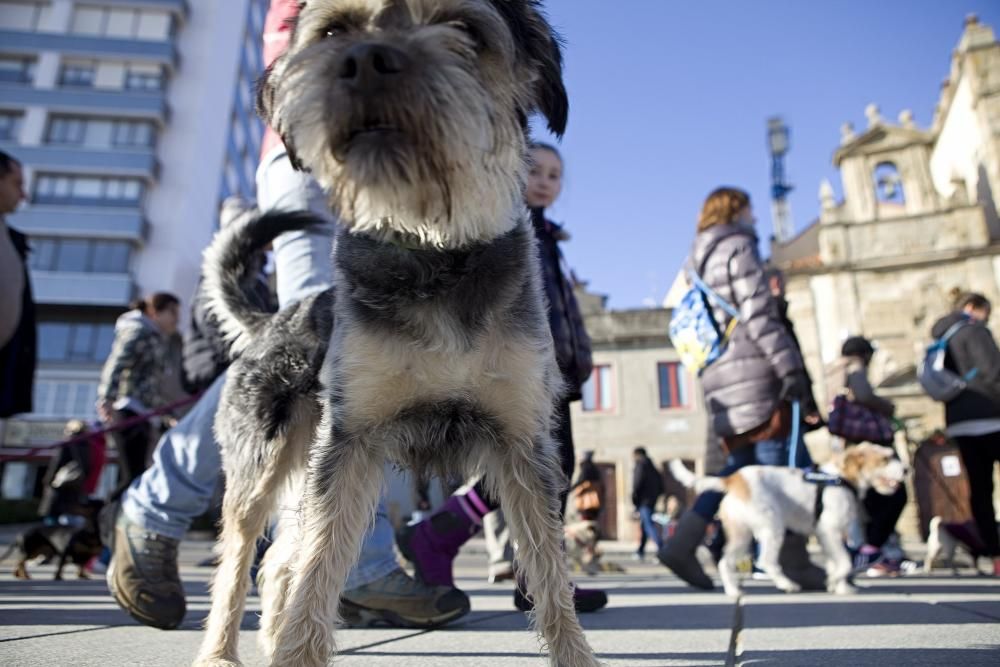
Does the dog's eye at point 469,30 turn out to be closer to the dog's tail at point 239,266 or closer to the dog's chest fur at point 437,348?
the dog's chest fur at point 437,348

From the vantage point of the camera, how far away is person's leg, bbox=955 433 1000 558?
239 inches

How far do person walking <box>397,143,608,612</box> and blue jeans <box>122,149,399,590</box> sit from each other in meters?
0.45

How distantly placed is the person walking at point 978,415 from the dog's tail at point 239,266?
6.15 meters

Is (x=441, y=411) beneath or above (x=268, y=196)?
beneath

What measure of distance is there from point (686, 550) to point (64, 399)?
41.8 metres

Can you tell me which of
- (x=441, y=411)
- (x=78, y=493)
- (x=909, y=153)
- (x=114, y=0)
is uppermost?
(x=114, y=0)

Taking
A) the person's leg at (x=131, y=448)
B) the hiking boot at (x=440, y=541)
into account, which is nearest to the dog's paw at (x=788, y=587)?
the hiking boot at (x=440, y=541)

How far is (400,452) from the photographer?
213 cm

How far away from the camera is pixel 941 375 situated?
250 inches

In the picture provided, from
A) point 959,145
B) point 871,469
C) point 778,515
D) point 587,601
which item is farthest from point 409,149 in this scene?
point 959,145

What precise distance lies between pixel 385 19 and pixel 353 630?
255 centimetres

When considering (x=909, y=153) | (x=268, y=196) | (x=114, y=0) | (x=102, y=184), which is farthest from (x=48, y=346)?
(x=909, y=153)

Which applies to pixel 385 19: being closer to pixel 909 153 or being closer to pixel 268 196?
pixel 268 196

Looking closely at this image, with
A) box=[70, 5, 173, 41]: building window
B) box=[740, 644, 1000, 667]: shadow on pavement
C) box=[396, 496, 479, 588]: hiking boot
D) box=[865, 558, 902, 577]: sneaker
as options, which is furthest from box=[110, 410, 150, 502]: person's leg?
box=[70, 5, 173, 41]: building window
